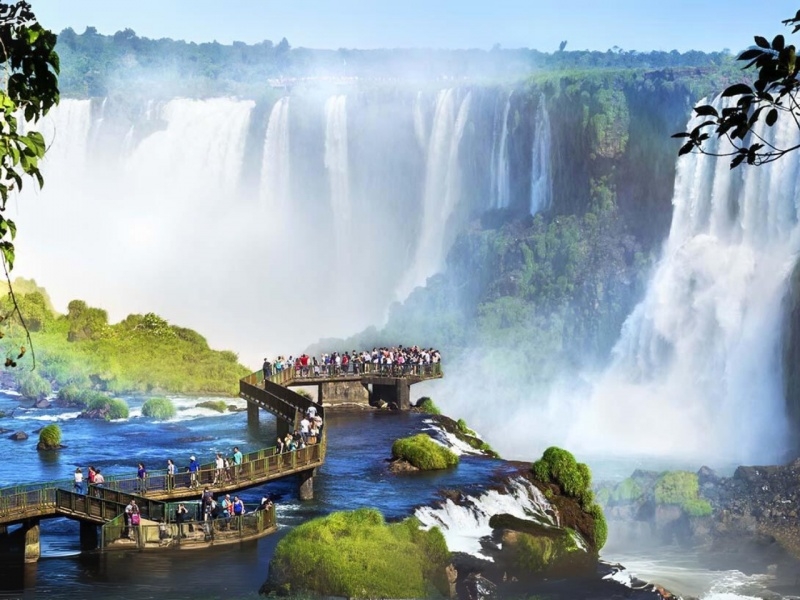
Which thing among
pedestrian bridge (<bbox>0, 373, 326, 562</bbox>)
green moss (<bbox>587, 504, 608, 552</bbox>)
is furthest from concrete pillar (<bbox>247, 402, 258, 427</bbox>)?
green moss (<bbox>587, 504, 608, 552</bbox>)

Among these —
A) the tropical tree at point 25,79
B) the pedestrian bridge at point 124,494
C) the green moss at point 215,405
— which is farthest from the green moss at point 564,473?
the tropical tree at point 25,79

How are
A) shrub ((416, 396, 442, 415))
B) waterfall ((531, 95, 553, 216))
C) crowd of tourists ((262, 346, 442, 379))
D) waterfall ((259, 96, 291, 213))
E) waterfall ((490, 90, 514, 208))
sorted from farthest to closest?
waterfall ((259, 96, 291, 213)), waterfall ((490, 90, 514, 208)), waterfall ((531, 95, 553, 216)), crowd of tourists ((262, 346, 442, 379)), shrub ((416, 396, 442, 415))

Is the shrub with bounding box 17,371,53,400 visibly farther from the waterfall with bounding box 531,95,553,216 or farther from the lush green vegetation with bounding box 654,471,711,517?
the waterfall with bounding box 531,95,553,216

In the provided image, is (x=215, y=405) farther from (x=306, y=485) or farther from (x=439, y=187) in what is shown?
(x=439, y=187)

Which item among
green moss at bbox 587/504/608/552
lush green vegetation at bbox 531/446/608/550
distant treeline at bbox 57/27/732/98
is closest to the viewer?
green moss at bbox 587/504/608/552

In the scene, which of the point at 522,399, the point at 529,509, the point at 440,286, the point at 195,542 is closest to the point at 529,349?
the point at 522,399

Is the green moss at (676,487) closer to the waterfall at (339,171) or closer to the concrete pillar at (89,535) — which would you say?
the concrete pillar at (89,535)
